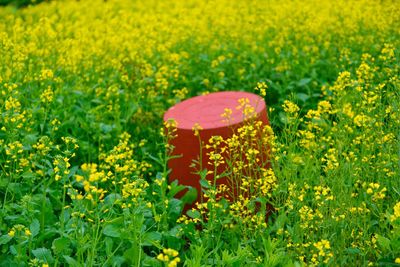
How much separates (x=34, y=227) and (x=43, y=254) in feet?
0.53

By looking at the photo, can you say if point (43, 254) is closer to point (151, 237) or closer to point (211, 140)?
point (151, 237)

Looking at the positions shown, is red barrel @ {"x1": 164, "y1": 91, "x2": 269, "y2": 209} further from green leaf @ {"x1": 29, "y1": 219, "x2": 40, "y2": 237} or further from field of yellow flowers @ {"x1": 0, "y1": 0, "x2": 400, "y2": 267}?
green leaf @ {"x1": 29, "y1": 219, "x2": 40, "y2": 237}

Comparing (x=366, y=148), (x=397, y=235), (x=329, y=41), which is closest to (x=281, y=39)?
(x=329, y=41)

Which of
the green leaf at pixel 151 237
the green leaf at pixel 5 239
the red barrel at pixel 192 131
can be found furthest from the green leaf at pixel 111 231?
the red barrel at pixel 192 131

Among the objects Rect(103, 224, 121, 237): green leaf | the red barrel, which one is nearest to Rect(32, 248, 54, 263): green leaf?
Rect(103, 224, 121, 237): green leaf

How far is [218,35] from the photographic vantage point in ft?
20.0

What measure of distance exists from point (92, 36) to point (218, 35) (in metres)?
1.66

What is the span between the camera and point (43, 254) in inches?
128

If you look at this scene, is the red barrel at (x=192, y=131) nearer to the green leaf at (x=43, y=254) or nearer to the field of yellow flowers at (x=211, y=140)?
the field of yellow flowers at (x=211, y=140)

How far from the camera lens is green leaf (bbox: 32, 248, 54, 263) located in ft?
10.6

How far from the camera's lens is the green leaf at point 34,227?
3.32 m

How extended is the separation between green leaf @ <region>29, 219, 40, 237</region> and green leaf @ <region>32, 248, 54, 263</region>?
0.09 meters

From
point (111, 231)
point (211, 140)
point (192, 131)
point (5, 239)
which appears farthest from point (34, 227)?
point (192, 131)

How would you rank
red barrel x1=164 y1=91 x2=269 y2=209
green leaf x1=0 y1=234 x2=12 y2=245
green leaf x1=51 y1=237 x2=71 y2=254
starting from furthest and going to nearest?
1. red barrel x1=164 y1=91 x2=269 y2=209
2. green leaf x1=0 y1=234 x2=12 y2=245
3. green leaf x1=51 y1=237 x2=71 y2=254
